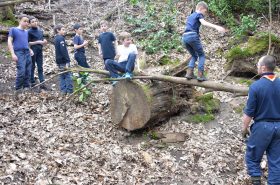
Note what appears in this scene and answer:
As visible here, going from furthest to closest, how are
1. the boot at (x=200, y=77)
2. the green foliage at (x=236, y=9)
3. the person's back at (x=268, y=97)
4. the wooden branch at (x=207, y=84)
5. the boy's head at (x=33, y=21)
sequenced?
the green foliage at (x=236, y=9)
the boy's head at (x=33, y=21)
the boot at (x=200, y=77)
the wooden branch at (x=207, y=84)
the person's back at (x=268, y=97)

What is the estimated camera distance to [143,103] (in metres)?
7.97

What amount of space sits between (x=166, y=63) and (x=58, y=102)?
3100 millimetres

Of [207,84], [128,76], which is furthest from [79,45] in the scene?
[207,84]

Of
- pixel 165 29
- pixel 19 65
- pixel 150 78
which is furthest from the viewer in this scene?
pixel 165 29

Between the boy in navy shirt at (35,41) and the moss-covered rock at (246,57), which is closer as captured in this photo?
the boy in navy shirt at (35,41)

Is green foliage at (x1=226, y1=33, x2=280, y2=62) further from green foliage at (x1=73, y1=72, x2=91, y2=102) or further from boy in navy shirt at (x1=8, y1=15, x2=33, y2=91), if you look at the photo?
boy in navy shirt at (x1=8, y1=15, x2=33, y2=91)

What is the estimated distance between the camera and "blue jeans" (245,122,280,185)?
5520mm

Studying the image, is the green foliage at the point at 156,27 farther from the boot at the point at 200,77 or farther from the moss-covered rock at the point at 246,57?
the boot at the point at 200,77

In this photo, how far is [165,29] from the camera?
637 inches

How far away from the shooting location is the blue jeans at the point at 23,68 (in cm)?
966

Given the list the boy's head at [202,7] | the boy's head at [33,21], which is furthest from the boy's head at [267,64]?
the boy's head at [33,21]

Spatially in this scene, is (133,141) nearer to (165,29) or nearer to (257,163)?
(257,163)

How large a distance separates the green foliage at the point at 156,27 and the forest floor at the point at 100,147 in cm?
518

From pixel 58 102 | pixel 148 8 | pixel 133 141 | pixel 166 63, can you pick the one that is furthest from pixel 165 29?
pixel 133 141
